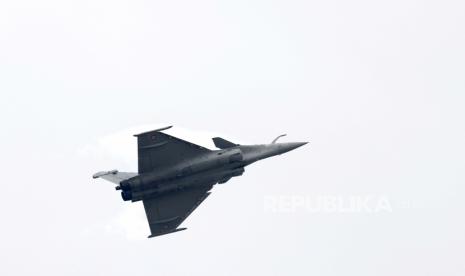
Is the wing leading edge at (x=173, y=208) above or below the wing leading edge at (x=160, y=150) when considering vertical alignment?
below

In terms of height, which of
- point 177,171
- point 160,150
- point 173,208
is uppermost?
point 160,150

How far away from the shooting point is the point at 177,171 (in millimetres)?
86812

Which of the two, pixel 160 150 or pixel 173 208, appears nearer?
pixel 160 150

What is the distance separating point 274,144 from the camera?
89.1m

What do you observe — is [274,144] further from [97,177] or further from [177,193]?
[97,177]

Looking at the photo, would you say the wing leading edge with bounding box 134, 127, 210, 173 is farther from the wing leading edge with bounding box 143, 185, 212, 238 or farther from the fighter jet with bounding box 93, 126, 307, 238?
the wing leading edge with bounding box 143, 185, 212, 238

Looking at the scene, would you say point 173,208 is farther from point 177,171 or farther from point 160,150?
point 160,150

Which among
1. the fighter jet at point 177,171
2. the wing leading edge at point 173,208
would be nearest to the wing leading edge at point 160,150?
the fighter jet at point 177,171

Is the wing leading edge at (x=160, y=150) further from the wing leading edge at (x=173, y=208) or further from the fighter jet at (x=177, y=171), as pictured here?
the wing leading edge at (x=173, y=208)

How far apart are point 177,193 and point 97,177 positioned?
23.1 ft

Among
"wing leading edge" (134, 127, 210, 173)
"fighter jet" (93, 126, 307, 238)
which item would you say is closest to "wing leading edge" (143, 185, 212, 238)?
"fighter jet" (93, 126, 307, 238)

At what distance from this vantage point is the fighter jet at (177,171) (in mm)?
86375

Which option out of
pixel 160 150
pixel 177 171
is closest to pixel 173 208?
pixel 177 171

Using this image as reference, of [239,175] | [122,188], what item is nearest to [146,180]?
[122,188]
